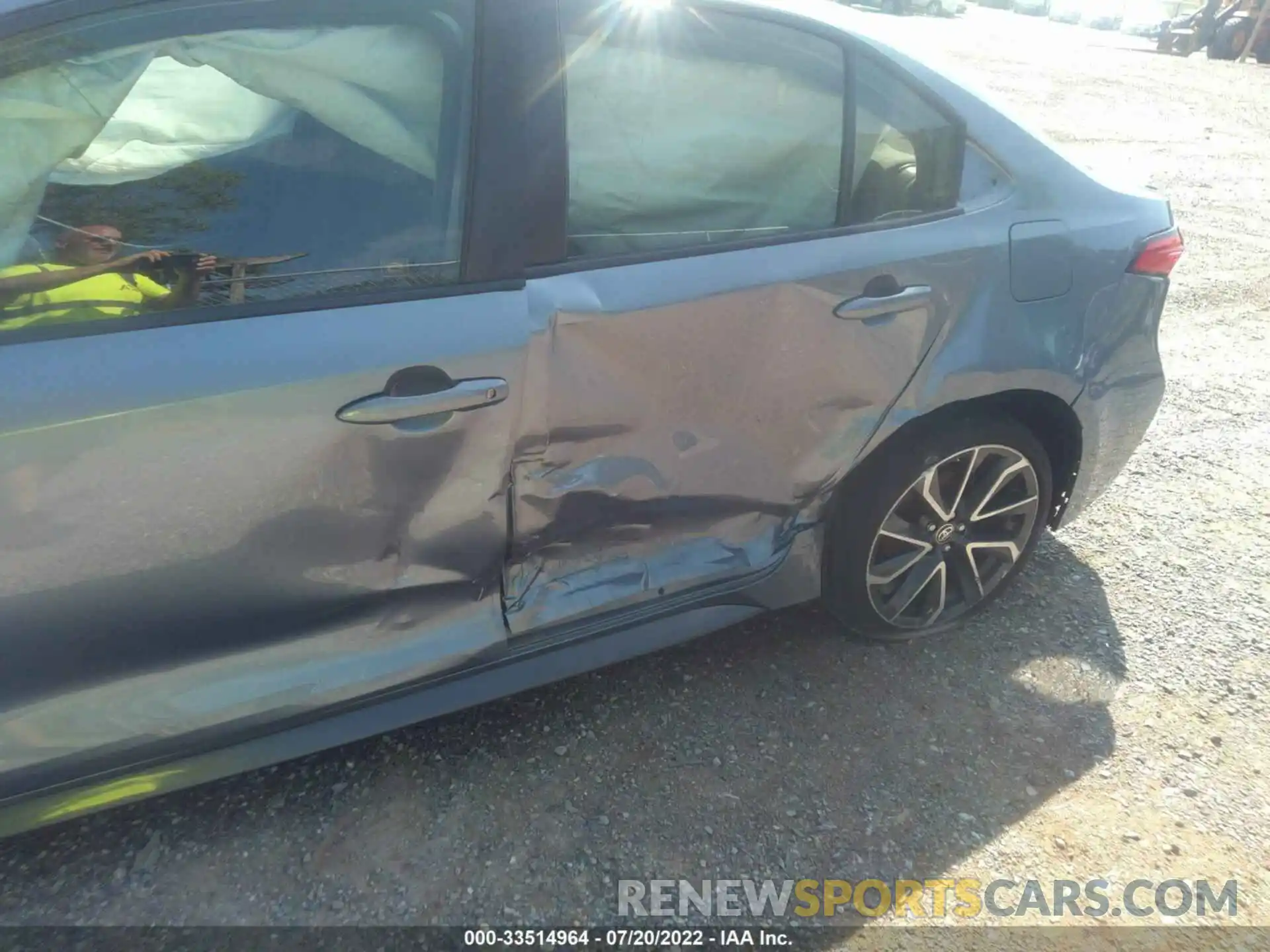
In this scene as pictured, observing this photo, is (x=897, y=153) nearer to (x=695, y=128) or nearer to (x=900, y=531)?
(x=695, y=128)

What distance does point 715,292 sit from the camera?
1.93 m

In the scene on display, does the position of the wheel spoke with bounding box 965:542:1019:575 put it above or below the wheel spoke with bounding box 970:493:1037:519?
below

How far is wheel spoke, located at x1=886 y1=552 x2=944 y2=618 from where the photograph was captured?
Result: 2.49 metres

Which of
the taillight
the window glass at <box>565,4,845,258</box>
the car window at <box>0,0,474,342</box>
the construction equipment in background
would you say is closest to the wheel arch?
the taillight

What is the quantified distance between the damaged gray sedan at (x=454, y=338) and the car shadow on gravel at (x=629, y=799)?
0.93 feet

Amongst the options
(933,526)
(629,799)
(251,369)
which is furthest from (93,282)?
(933,526)

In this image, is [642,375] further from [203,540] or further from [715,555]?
[203,540]

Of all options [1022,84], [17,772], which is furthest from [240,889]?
[1022,84]

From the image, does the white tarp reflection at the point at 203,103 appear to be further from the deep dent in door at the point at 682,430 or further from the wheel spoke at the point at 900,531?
the wheel spoke at the point at 900,531

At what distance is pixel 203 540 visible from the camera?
1.59 metres

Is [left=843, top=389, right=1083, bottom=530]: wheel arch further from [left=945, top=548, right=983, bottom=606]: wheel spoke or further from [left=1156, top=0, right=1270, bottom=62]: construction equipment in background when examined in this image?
[left=1156, top=0, right=1270, bottom=62]: construction equipment in background

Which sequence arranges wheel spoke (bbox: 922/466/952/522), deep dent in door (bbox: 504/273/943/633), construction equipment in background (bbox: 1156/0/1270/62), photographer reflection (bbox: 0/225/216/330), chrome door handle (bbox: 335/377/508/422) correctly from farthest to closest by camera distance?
construction equipment in background (bbox: 1156/0/1270/62), wheel spoke (bbox: 922/466/952/522), deep dent in door (bbox: 504/273/943/633), chrome door handle (bbox: 335/377/508/422), photographer reflection (bbox: 0/225/216/330)

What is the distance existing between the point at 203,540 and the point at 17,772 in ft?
1.66

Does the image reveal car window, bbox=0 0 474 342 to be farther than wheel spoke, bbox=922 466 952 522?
No
